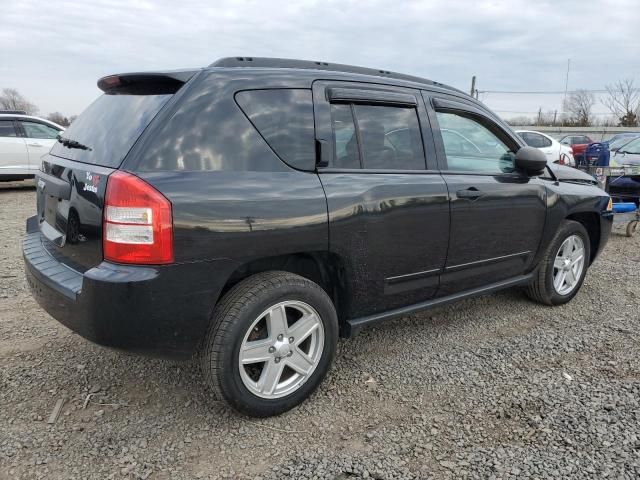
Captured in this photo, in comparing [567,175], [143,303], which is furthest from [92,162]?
[567,175]

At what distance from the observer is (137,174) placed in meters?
2.17

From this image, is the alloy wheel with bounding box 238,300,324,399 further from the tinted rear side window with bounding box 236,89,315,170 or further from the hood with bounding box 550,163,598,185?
the hood with bounding box 550,163,598,185

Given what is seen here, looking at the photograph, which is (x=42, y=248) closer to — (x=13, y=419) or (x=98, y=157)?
(x=98, y=157)

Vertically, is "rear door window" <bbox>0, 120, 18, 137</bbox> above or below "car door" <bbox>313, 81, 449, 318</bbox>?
above

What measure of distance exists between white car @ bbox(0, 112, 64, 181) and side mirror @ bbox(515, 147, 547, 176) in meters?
9.85

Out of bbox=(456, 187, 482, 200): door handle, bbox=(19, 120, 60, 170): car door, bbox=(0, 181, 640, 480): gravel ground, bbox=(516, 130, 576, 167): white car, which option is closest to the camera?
bbox=(0, 181, 640, 480): gravel ground

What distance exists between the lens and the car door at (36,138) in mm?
10383

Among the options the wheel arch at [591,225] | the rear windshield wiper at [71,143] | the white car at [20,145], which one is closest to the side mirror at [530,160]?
the wheel arch at [591,225]

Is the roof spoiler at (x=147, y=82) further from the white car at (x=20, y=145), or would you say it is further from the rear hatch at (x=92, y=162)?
the white car at (x=20, y=145)

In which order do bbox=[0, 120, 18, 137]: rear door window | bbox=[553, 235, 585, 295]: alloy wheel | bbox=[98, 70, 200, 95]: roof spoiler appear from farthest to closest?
bbox=[0, 120, 18, 137]: rear door window
bbox=[553, 235, 585, 295]: alloy wheel
bbox=[98, 70, 200, 95]: roof spoiler

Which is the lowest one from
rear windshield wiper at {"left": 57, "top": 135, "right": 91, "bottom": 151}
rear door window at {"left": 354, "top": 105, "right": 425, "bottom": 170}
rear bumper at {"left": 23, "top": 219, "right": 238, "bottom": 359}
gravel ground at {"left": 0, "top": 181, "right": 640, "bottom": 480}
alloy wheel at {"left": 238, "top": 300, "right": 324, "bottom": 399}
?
gravel ground at {"left": 0, "top": 181, "right": 640, "bottom": 480}

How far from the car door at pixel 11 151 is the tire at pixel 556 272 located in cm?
1026

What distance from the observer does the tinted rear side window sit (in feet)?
8.18

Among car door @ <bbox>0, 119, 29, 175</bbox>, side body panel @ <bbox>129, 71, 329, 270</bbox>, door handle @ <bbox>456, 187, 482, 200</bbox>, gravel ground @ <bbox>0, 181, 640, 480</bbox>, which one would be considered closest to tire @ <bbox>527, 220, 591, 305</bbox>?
gravel ground @ <bbox>0, 181, 640, 480</bbox>
